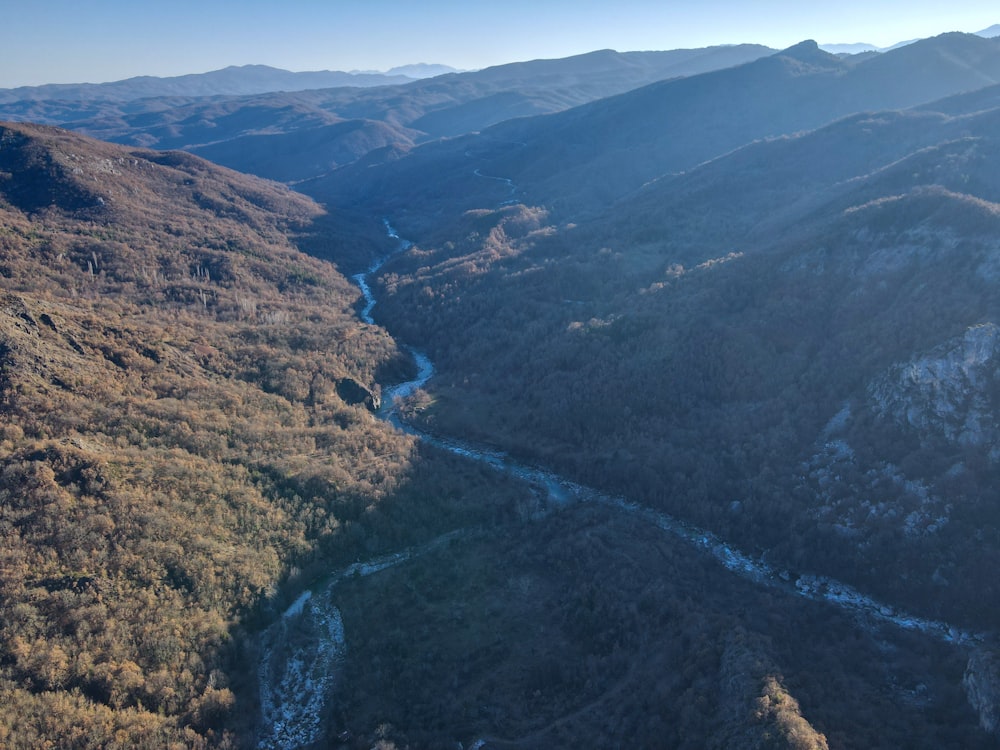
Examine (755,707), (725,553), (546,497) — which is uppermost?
(546,497)

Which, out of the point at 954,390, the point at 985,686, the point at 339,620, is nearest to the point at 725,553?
the point at 985,686

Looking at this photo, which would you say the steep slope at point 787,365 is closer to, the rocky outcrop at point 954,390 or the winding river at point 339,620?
the rocky outcrop at point 954,390

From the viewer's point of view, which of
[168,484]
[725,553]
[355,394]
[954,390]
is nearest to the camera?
[168,484]

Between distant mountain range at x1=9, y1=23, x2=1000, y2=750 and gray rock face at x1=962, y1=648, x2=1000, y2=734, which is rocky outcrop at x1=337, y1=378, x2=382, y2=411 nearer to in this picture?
distant mountain range at x1=9, y1=23, x2=1000, y2=750

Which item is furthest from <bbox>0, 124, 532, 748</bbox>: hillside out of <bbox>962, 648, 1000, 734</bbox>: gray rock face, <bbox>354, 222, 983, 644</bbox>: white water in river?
<bbox>962, 648, 1000, 734</bbox>: gray rock face

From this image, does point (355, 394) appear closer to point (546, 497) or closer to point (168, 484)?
point (546, 497)

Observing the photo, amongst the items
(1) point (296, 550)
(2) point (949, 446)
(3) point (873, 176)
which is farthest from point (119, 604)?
(3) point (873, 176)

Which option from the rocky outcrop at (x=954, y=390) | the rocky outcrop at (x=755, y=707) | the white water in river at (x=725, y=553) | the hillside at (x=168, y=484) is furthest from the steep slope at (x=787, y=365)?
the rocky outcrop at (x=755, y=707)
